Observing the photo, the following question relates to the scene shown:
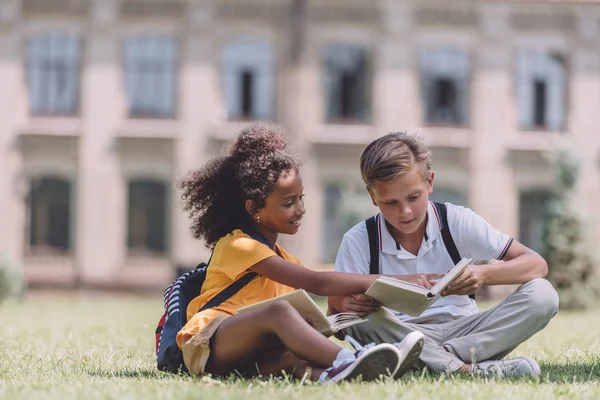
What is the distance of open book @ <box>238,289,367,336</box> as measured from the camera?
13.9 ft

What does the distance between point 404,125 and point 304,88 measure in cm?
250

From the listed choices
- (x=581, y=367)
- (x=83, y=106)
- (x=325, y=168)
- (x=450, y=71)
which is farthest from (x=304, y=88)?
(x=581, y=367)

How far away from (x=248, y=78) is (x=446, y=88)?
4.66m

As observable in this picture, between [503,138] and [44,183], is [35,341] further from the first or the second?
[503,138]

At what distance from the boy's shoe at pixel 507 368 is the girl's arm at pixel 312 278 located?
2.32ft

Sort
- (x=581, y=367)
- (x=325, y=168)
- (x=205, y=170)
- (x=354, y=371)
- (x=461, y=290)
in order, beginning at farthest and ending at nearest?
(x=325, y=168), (x=581, y=367), (x=205, y=170), (x=461, y=290), (x=354, y=371)

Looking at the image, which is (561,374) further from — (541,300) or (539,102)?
(539,102)

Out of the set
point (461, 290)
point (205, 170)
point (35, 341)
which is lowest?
point (35, 341)

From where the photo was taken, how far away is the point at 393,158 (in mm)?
4555

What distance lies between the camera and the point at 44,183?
2172cm

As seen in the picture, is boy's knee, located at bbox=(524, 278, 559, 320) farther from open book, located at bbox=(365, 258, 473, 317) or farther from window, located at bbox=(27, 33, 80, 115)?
window, located at bbox=(27, 33, 80, 115)

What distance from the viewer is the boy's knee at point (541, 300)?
14.8 ft

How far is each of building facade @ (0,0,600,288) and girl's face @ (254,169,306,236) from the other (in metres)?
16.6

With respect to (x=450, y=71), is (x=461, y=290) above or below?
below
